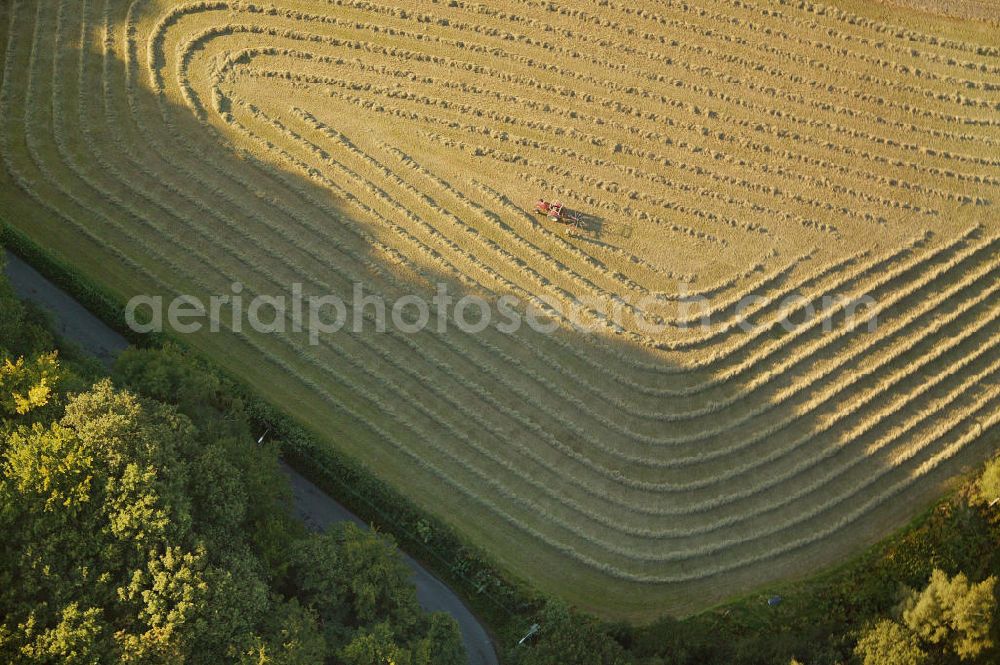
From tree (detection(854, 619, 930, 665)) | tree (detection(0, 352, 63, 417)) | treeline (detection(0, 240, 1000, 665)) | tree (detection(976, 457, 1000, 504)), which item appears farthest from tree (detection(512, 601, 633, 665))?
tree (detection(0, 352, 63, 417))

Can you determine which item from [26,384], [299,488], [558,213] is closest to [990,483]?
[558,213]

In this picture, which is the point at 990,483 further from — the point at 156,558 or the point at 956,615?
the point at 156,558

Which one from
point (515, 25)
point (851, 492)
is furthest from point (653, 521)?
point (515, 25)

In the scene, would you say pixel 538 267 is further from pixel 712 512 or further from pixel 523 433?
pixel 712 512

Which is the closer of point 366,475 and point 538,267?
point 366,475

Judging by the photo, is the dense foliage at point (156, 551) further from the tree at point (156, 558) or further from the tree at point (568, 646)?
the tree at point (568, 646)

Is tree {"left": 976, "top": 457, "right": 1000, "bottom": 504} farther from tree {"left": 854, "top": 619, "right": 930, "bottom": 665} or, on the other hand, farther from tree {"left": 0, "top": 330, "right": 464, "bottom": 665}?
tree {"left": 0, "top": 330, "right": 464, "bottom": 665}
